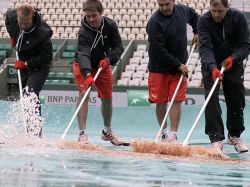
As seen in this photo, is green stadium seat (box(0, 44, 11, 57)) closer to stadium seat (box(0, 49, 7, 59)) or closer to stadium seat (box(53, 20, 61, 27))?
stadium seat (box(0, 49, 7, 59))

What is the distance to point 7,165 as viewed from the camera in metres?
4.91

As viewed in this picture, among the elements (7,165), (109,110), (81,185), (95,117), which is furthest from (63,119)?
(81,185)

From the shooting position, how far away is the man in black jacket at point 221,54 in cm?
753

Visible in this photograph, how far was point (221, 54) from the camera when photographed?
781 centimetres

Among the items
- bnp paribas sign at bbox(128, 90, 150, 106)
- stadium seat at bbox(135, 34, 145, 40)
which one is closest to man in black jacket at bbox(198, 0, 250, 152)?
bnp paribas sign at bbox(128, 90, 150, 106)

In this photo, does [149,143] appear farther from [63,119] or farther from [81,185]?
[63,119]

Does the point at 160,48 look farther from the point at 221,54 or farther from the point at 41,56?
the point at 41,56

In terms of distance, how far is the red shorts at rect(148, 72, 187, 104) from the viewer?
862 centimetres

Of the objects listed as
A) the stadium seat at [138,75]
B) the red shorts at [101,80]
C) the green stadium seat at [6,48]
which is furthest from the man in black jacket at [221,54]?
the green stadium seat at [6,48]

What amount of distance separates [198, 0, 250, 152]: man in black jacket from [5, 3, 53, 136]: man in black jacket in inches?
75.7

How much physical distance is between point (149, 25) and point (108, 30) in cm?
47

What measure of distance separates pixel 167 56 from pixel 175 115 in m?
0.67

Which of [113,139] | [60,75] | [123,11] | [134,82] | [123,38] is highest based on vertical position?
[113,139]

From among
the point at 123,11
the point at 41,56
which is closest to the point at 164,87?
the point at 41,56
